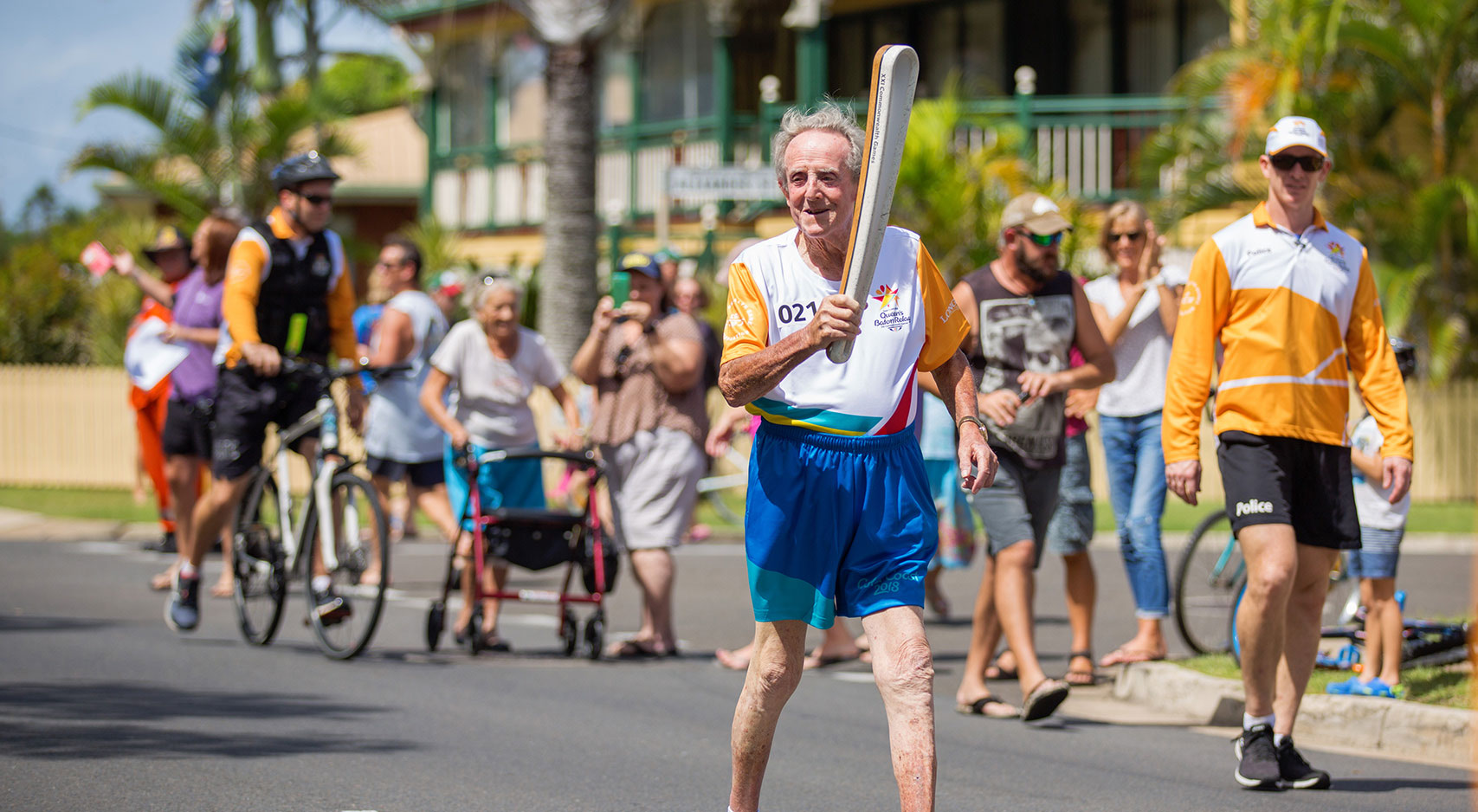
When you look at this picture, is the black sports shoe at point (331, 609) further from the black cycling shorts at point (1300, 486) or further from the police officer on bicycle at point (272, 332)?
the black cycling shorts at point (1300, 486)

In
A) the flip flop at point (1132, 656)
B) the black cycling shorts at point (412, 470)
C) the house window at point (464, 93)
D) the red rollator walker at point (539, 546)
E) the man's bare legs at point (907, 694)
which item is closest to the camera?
the man's bare legs at point (907, 694)

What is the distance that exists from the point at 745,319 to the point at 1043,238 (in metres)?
2.95

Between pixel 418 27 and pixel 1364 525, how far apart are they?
23328 millimetres

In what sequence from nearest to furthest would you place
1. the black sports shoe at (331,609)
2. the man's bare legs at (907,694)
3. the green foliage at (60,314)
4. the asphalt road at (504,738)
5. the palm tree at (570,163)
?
1. the man's bare legs at (907,694)
2. the asphalt road at (504,738)
3. the black sports shoe at (331,609)
4. the palm tree at (570,163)
5. the green foliage at (60,314)

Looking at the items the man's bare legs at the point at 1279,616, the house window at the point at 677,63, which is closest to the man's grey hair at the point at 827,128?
the man's bare legs at the point at 1279,616

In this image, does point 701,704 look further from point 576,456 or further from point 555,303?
point 555,303

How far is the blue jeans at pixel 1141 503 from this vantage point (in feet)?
26.5

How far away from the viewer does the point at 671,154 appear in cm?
2417

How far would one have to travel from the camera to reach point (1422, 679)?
7113 millimetres

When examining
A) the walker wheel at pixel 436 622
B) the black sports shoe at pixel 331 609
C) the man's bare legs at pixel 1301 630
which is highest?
the man's bare legs at pixel 1301 630

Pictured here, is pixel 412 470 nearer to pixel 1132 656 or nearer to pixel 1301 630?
pixel 1132 656

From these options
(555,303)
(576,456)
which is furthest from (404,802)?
(555,303)

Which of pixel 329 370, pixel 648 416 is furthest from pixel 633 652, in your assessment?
pixel 329 370

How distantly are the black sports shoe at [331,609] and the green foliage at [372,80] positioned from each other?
3902 cm
